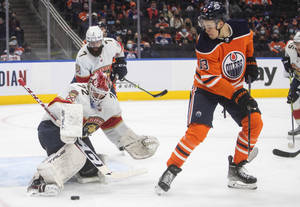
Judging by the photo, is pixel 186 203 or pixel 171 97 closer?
pixel 186 203

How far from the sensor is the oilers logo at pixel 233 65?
3.27 metres

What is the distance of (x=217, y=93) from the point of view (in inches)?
128

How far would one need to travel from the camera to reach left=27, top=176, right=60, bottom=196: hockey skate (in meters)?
3.20

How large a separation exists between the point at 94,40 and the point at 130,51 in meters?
4.90

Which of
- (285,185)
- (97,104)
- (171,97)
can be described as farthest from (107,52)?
(171,97)

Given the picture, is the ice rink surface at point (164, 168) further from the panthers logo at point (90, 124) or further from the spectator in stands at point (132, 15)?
the spectator in stands at point (132, 15)

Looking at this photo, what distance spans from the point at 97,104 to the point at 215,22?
940 millimetres

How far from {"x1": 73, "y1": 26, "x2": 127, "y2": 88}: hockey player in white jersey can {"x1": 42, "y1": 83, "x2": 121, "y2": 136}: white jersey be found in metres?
1.18

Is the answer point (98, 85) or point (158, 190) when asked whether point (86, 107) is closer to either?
point (98, 85)

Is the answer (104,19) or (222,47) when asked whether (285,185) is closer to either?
(222,47)

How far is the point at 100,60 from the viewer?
4945mm

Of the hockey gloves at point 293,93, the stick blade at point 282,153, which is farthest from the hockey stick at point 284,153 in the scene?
the hockey gloves at point 293,93

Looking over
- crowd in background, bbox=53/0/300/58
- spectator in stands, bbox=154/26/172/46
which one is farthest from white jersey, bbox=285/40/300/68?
spectator in stands, bbox=154/26/172/46

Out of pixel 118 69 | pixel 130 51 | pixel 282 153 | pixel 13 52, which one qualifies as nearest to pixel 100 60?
pixel 118 69
